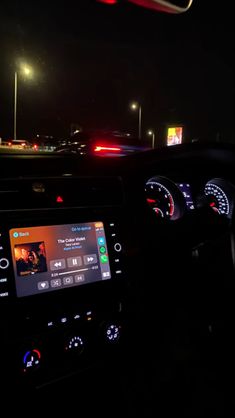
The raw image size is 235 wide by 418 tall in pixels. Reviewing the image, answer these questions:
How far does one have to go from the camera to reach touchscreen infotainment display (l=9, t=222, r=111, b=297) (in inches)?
54.7

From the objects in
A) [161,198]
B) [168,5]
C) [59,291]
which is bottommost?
[59,291]

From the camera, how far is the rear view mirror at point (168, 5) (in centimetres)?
188

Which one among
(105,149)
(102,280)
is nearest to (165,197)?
(105,149)

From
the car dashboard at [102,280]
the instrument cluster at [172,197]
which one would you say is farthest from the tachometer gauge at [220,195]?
the car dashboard at [102,280]

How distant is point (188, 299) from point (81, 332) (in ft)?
1.90

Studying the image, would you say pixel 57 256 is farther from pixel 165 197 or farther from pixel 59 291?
A: pixel 165 197

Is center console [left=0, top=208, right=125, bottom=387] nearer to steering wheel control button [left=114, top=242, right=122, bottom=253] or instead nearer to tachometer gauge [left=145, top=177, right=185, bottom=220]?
steering wheel control button [left=114, top=242, right=122, bottom=253]

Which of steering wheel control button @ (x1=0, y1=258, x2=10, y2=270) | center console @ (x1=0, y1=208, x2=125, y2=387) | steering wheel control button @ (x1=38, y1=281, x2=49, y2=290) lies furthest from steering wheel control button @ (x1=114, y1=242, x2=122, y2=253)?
steering wheel control button @ (x1=0, y1=258, x2=10, y2=270)

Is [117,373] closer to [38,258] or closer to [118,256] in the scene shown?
[118,256]

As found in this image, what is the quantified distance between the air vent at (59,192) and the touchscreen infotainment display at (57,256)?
10 cm

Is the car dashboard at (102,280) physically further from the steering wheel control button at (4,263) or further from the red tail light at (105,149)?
the red tail light at (105,149)

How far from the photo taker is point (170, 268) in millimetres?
1827

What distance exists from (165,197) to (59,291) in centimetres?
97

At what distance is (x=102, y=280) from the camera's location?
5.18 feet
